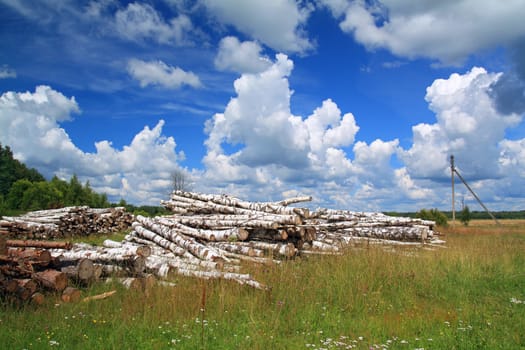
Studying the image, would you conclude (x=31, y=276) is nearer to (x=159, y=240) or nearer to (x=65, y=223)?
(x=159, y=240)

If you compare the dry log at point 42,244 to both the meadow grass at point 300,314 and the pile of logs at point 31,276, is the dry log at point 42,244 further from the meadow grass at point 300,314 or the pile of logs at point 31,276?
the meadow grass at point 300,314

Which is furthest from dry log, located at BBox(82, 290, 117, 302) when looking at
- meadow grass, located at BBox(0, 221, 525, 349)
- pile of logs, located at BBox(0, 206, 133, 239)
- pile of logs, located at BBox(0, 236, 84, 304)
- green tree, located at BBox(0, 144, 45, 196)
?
green tree, located at BBox(0, 144, 45, 196)

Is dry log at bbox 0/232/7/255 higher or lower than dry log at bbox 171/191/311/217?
lower

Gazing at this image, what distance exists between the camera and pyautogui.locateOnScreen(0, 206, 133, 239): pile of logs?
2056 cm

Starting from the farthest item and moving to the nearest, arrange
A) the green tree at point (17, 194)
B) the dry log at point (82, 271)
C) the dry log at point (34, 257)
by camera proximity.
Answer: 1. the green tree at point (17, 194)
2. the dry log at point (82, 271)
3. the dry log at point (34, 257)

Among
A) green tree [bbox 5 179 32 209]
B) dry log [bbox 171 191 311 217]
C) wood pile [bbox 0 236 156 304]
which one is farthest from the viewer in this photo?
green tree [bbox 5 179 32 209]

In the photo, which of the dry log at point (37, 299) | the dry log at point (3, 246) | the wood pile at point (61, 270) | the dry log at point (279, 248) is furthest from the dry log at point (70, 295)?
the dry log at point (279, 248)

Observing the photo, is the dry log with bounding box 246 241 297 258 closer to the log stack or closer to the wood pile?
the wood pile

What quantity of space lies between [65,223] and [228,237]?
14285 millimetres

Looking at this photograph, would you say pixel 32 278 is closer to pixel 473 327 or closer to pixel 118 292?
pixel 118 292

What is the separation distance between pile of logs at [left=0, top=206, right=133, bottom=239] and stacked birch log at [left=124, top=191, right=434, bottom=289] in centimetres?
982

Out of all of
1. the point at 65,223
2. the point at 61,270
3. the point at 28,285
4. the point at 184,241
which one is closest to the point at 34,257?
the point at 61,270

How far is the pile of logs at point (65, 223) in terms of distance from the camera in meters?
20.6

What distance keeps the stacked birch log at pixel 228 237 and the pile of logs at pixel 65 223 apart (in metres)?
9.82
